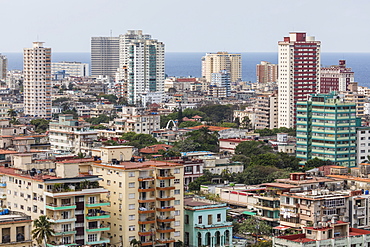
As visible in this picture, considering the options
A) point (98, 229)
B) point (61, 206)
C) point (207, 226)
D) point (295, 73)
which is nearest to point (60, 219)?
point (61, 206)

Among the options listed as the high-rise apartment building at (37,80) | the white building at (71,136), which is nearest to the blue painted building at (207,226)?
the white building at (71,136)

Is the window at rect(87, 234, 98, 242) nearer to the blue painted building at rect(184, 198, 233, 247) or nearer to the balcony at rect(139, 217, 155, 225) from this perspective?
the balcony at rect(139, 217, 155, 225)

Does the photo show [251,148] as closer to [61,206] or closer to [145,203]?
[145,203]

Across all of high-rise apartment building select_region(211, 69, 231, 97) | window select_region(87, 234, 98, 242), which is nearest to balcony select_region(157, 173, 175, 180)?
window select_region(87, 234, 98, 242)

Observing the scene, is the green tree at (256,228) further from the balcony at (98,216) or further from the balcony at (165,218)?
the balcony at (98,216)

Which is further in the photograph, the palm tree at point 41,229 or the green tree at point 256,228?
the green tree at point 256,228

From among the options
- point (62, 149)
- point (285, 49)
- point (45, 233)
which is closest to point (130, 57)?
point (285, 49)

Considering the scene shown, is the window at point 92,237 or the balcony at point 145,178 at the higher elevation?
the balcony at point 145,178
